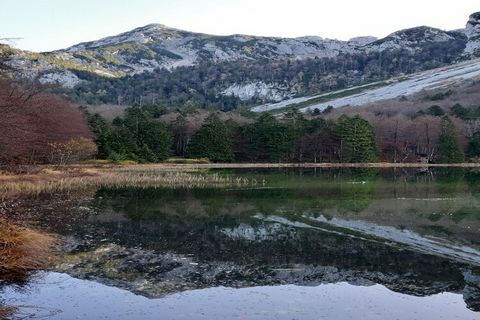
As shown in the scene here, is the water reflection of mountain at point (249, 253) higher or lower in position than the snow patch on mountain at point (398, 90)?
lower

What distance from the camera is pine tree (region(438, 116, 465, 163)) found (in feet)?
282

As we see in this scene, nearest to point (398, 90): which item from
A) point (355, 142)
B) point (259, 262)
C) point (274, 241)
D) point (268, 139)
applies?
point (355, 142)

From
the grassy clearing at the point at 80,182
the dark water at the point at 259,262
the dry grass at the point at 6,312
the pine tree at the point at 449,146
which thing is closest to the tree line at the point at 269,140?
the pine tree at the point at 449,146

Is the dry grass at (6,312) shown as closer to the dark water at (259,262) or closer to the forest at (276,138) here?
the dark water at (259,262)

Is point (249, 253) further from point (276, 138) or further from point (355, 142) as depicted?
point (355, 142)

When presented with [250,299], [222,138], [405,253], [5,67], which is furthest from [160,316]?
[222,138]

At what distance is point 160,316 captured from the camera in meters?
11.5

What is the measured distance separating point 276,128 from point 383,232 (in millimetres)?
67184

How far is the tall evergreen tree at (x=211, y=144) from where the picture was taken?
283 feet

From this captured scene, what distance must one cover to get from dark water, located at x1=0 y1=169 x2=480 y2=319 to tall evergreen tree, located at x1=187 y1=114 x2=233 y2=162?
55016mm

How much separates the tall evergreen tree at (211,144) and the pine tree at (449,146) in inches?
1471

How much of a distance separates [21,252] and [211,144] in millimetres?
71112

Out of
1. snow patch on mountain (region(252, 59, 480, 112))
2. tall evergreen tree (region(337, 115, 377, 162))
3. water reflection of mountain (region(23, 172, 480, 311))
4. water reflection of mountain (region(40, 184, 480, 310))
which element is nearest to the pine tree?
tall evergreen tree (region(337, 115, 377, 162))

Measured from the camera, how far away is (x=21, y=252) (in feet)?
51.5
